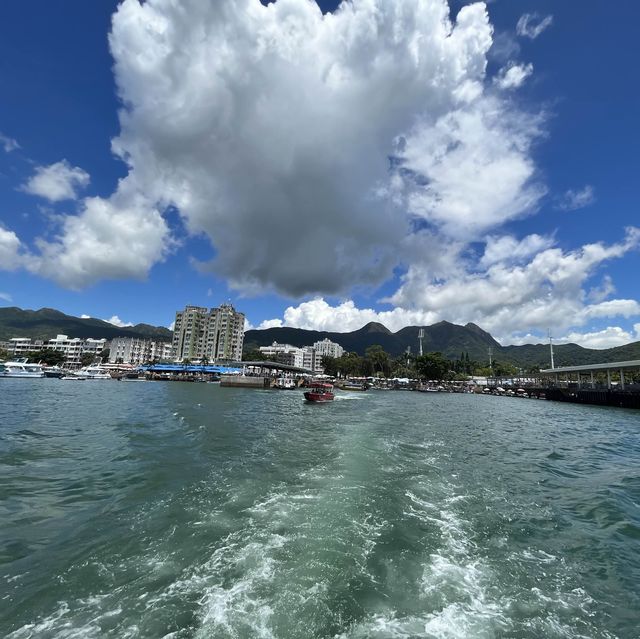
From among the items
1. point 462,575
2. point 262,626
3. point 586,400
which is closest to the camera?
point 262,626

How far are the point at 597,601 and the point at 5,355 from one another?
184158mm

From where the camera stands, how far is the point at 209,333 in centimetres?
16338

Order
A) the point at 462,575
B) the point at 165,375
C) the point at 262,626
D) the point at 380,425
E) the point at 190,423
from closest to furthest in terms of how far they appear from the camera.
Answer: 1. the point at 262,626
2. the point at 462,575
3. the point at 190,423
4. the point at 380,425
5. the point at 165,375

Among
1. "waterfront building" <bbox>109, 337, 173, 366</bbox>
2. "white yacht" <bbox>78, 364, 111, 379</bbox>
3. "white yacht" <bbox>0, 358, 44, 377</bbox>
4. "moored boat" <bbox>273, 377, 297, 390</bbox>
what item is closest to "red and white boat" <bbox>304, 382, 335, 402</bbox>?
"moored boat" <bbox>273, 377, 297, 390</bbox>

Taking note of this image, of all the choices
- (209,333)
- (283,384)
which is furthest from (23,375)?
(209,333)

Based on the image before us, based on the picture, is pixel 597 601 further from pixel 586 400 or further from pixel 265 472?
pixel 586 400

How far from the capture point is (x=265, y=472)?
44.1 feet

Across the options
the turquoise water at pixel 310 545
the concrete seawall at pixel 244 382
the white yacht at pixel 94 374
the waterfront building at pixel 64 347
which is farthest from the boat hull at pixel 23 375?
the turquoise water at pixel 310 545

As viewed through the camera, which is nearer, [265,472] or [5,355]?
[265,472]

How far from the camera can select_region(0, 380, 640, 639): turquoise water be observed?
18.0ft

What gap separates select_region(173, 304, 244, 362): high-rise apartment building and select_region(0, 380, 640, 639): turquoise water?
14760 cm

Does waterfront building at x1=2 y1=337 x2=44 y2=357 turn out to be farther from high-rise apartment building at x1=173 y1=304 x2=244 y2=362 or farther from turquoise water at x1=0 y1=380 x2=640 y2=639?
turquoise water at x1=0 y1=380 x2=640 y2=639

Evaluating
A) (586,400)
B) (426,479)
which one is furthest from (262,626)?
(586,400)

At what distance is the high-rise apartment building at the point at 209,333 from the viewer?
161m
